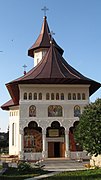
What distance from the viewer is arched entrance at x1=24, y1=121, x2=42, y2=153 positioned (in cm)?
3788

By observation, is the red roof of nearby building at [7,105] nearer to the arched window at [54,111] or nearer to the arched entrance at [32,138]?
the arched entrance at [32,138]

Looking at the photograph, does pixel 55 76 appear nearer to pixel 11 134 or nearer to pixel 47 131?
pixel 47 131

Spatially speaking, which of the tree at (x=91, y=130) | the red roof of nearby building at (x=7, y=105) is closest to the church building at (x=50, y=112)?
the red roof of nearby building at (x=7, y=105)

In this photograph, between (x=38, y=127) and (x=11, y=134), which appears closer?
(x=38, y=127)

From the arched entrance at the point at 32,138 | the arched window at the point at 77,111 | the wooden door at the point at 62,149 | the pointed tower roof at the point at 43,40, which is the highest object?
the pointed tower roof at the point at 43,40

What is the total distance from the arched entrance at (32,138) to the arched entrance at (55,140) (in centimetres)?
107

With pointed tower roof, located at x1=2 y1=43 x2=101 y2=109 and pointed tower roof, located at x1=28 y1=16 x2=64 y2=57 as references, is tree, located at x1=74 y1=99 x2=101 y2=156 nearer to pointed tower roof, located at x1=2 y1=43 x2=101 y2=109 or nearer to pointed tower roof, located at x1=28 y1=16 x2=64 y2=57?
pointed tower roof, located at x1=2 y1=43 x2=101 y2=109

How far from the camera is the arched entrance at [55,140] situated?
127ft

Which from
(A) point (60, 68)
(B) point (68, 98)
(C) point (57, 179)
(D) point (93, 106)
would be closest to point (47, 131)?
(B) point (68, 98)

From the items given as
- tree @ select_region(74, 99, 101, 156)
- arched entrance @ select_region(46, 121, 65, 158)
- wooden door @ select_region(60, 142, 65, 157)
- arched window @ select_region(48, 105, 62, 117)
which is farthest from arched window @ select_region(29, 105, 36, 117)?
tree @ select_region(74, 99, 101, 156)

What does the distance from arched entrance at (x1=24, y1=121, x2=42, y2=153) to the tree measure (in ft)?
50.1

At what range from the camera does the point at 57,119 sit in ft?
125

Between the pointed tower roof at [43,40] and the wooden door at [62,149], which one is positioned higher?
the pointed tower roof at [43,40]

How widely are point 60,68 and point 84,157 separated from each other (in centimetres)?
1052
